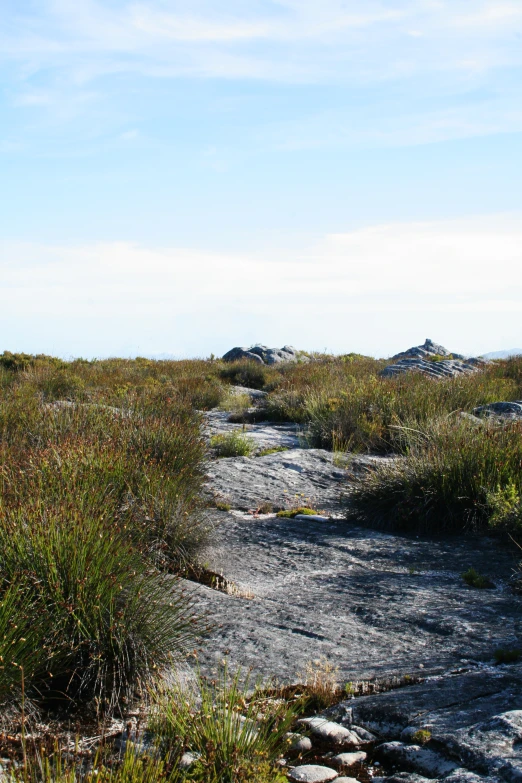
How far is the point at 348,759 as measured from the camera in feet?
9.54

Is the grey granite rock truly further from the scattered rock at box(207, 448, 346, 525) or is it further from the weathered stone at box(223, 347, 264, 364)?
the weathered stone at box(223, 347, 264, 364)

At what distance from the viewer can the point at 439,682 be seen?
356 centimetres

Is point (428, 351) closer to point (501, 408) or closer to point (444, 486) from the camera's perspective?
point (501, 408)

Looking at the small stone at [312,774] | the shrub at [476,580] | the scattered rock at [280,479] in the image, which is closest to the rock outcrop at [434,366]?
the scattered rock at [280,479]

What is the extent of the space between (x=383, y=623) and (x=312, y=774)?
1.83 m

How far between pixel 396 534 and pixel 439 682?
10.6ft

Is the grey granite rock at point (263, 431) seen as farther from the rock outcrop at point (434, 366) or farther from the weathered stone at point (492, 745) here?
the weathered stone at point (492, 745)

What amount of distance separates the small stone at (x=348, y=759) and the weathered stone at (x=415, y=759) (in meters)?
0.07

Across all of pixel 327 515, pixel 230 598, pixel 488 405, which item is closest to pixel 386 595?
pixel 230 598

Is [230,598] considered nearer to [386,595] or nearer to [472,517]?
[386,595]

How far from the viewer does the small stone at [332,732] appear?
120 inches

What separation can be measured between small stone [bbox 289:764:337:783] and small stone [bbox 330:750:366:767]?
10 centimetres

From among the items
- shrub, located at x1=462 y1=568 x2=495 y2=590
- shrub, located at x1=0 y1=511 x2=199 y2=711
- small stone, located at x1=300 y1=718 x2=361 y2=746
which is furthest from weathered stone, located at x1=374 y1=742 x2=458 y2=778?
shrub, located at x1=462 y1=568 x2=495 y2=590

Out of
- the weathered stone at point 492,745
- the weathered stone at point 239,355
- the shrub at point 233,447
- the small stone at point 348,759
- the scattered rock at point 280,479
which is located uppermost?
the weathered stone at point 239,355
